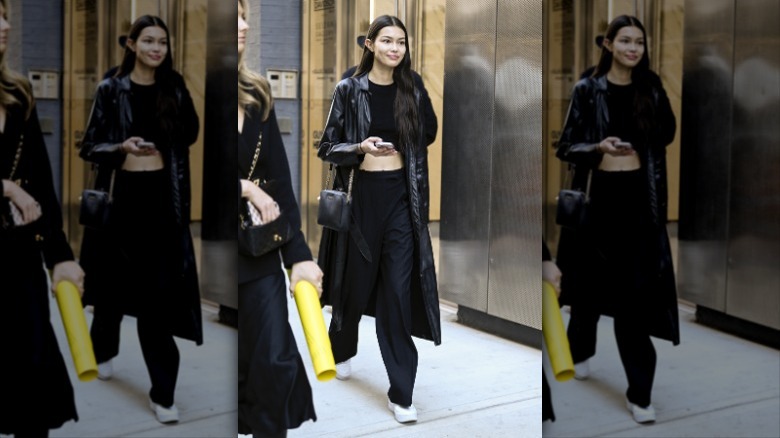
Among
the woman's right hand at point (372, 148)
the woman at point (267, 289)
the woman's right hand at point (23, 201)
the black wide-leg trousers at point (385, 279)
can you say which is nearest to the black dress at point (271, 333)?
the woman at point (267, 289)

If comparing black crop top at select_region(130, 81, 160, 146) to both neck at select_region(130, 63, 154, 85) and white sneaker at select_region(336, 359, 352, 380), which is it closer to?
neck at select_region(130, 63, 154, 85)

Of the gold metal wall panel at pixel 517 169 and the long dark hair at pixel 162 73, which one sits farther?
the gold metal wall panel at pixel 517 169

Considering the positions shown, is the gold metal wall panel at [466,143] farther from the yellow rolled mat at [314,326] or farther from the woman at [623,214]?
the woman at [623,214]

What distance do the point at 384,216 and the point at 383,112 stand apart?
42cm

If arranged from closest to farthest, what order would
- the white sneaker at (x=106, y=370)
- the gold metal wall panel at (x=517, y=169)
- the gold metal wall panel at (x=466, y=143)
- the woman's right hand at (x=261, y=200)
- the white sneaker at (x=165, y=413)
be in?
the white sneaker at (x=106, y=370) → the white sneaker at (x=165, y=413) → the woman's right hand at (x=261, y=200) → the gold metal wall panel at (x=466, y=143) → the gold metal wall panel at (x=517, y=169)

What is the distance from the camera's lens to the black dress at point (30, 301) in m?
3.25

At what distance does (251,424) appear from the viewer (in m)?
4.04

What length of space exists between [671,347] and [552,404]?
19.0 inches

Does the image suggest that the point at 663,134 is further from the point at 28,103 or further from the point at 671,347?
the point at 28,103

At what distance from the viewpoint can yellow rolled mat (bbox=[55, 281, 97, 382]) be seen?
3373 mm

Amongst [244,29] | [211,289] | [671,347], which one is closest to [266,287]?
[211,289]

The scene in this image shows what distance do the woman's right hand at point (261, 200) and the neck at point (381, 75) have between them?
2.07ft

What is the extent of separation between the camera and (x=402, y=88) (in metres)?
4.05

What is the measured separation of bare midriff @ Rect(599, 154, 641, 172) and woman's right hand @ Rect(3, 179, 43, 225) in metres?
1.92
